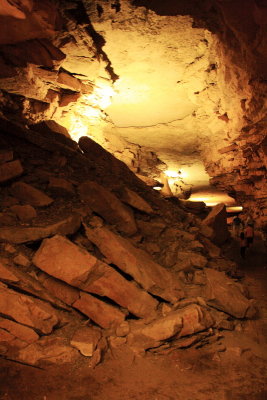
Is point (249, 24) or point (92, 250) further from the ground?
point (249, 24)

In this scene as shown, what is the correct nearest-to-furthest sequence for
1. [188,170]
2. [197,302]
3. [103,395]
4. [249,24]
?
1. [103,395]
2. [197,302]
3. [249,24]
4. [188,170]

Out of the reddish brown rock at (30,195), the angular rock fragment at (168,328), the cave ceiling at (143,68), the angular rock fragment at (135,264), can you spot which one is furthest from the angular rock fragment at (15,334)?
the cave ceiling at (143,68)

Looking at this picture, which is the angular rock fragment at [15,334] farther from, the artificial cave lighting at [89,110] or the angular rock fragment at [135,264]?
the artificial cave lighting at [89,110]

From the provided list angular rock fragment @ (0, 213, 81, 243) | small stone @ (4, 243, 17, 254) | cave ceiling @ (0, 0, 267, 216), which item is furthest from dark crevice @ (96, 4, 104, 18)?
small stone @ (4, 243, 17, 254)

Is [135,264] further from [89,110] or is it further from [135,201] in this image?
[89,110]

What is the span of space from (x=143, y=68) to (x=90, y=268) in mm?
6179

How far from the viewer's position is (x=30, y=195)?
4.39 m

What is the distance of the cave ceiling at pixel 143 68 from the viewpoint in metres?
5.57

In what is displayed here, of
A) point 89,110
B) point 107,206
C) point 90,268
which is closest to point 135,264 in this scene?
point 90,268

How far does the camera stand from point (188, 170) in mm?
13078

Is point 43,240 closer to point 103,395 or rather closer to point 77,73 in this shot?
point 103,395

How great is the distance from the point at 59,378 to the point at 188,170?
11.4 meters

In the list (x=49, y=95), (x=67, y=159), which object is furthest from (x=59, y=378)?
(x=49, y=95)

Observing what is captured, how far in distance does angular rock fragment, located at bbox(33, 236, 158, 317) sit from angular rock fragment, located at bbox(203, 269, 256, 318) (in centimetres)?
102
